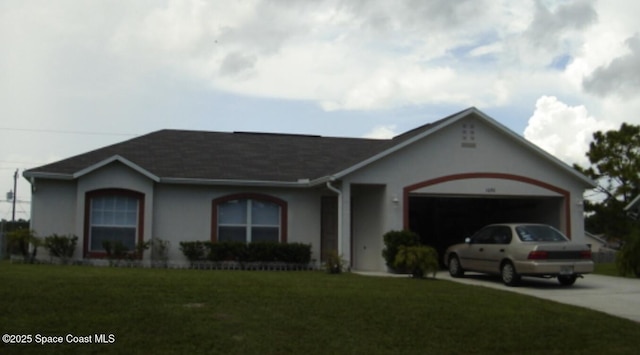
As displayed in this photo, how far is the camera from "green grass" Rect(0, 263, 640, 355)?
913 cm

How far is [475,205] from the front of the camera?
26859mm

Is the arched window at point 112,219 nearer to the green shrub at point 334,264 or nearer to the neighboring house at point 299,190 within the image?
the neighboring house at point 299,190

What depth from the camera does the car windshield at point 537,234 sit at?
1675 cm

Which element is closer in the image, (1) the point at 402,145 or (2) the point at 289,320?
(2) the point at 289,320

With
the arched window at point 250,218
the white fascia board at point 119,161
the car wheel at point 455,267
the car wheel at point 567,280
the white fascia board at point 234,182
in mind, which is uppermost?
the white fascia board at point 119,161

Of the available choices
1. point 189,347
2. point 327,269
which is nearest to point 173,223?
point 327,269

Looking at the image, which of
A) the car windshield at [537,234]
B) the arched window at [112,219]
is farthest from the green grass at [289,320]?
the arched window at [112,219]

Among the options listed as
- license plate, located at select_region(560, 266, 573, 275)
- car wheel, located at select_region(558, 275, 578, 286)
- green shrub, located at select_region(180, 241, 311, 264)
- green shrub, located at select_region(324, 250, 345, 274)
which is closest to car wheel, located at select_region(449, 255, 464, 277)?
car wheel, located at select_region(558, 275, 578, 286)

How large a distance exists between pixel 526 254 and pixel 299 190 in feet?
30.0

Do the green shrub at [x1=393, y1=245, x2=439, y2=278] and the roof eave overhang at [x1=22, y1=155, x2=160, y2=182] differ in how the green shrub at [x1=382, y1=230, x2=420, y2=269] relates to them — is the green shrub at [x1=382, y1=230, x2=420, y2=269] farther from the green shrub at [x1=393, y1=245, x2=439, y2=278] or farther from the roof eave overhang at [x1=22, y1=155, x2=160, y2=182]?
the roof eave overhang at [x1=22, y1=155, x2=160, y2=182]

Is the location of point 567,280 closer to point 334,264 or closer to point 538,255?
point 538,255

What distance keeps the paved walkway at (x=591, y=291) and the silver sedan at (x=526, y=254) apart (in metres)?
0.36

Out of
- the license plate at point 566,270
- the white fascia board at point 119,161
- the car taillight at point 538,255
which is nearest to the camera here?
the car taillight at point 538,255

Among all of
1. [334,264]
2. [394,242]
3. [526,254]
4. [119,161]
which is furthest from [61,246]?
[526,254]
